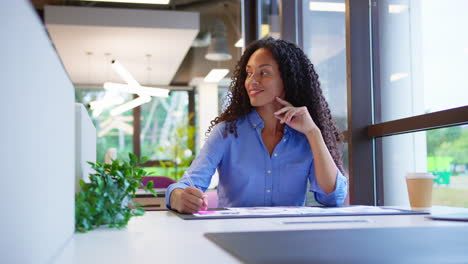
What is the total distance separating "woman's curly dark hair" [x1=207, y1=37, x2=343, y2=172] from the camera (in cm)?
214

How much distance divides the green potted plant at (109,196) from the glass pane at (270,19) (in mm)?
3308

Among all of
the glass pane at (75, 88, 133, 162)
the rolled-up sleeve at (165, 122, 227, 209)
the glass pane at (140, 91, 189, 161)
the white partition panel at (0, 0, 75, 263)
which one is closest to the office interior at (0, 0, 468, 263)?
the white partition panel at (0, 0, 75, 263)

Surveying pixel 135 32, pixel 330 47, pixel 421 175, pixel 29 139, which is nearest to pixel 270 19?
pixel 330 47

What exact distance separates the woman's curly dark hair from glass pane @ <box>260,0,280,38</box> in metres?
1.95

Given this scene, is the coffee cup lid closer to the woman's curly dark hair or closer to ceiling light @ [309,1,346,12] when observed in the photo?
the woman's curly dark hair

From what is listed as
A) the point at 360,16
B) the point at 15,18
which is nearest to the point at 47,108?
the point at 15,18

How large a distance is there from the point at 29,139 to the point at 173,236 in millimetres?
456

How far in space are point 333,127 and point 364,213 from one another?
914mm

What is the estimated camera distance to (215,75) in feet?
29.6

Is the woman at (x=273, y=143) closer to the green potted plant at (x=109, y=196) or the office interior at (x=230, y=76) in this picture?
the office interior at (x=230, y=76)

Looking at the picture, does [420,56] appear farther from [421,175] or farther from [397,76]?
[421,175]

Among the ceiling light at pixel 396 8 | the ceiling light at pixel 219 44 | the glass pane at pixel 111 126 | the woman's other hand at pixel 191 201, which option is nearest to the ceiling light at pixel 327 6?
the ceiling light at pixel 396 8

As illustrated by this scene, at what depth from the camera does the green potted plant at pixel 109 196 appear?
37.7 inches

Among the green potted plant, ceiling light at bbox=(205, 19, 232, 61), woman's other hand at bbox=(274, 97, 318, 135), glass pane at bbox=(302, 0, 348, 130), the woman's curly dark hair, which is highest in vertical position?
ceiling light at bbox=(205, 19, 232, 61)
